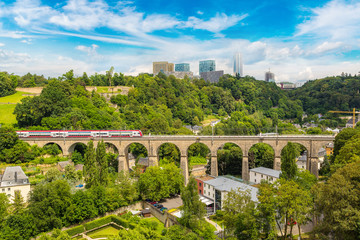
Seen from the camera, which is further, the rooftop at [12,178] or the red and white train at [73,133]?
the red and white train at [73,133]

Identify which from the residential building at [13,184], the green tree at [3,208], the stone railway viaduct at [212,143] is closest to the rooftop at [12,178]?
the residential building at [13,184]

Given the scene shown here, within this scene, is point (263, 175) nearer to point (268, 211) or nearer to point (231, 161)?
point (231, 161)

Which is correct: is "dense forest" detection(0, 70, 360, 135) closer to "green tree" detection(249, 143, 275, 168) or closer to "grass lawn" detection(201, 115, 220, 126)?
"grass lawn" detection(201, 115, 220, 126)

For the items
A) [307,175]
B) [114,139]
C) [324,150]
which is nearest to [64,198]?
[114,139]

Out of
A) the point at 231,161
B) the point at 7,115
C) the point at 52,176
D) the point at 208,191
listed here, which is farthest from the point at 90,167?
the point at 7,115

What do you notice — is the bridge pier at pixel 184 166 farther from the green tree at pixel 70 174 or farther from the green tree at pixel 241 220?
the green tree at pixel 241 220

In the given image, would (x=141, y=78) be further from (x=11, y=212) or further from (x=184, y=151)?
(x=11, y=212)
